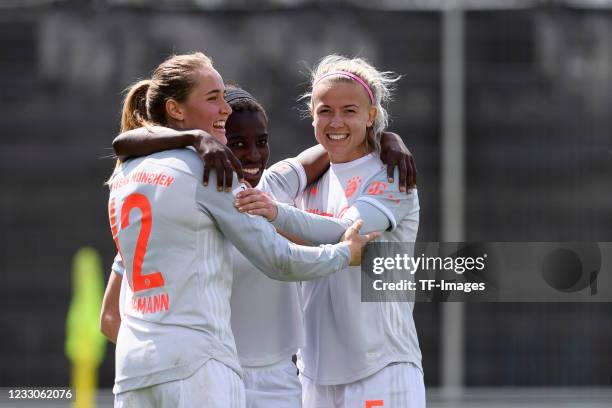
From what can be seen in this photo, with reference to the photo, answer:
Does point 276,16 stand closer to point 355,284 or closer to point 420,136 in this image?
point 420,136

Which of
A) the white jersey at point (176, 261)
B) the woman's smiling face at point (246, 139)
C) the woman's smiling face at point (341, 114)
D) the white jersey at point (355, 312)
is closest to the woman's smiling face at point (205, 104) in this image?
the white jersey at point (176, 261)

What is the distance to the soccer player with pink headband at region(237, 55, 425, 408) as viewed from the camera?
11.1 feet

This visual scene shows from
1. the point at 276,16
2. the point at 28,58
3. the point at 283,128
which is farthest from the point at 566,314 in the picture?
the point at 28,58

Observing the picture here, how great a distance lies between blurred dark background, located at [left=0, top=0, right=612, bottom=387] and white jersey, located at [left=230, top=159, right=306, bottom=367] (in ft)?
18.2

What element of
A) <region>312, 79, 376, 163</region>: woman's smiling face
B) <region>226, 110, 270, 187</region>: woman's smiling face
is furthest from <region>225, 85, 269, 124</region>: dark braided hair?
<region>312, 79, 376, 163</region>: woman's smiling face

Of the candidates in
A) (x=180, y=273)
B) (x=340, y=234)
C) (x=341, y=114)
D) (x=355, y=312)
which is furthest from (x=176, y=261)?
(x=341, y=114)

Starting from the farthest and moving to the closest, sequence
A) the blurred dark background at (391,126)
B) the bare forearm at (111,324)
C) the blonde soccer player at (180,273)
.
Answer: the blurred dark background at (391,126) → the bare forearm at (111,324) → the blonde soccer player at (180,273)

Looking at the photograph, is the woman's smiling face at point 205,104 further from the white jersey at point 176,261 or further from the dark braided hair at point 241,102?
the dark braided hair at point 241,102

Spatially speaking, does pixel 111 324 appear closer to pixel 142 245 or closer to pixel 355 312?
pixel 142 245

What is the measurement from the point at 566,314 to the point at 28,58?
4793mm

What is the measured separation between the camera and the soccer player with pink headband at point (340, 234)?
3371 mm

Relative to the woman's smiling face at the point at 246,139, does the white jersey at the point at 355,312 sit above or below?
below

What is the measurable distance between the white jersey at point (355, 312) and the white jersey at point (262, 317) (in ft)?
0.34

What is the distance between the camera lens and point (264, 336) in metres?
3.33
